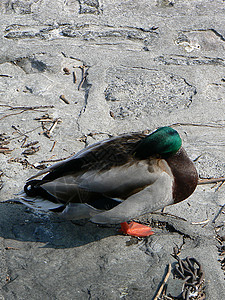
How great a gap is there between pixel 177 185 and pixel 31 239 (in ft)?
3.27

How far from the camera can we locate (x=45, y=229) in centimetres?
276

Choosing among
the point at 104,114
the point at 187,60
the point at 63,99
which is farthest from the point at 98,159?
the point at 187,60

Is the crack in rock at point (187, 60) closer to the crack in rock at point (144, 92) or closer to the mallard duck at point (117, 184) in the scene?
the crack in rock at point (144, 92)

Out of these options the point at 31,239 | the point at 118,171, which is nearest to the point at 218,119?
the point at 118,171

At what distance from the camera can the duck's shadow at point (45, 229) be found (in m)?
2.66

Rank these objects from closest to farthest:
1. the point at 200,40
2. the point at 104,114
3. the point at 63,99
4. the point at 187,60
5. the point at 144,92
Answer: the point at 104,114
the point at 63,99
the point at 144,92
the point at 187,60
the point at 200,40

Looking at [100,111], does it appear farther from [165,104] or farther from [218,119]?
[218,119]

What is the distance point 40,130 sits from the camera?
3641mm

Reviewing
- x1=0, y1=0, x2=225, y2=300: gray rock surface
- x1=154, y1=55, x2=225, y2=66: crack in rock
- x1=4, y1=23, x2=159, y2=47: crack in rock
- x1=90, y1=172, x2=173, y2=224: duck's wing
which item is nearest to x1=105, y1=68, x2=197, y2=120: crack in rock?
x1=0, y1=0, x2=225, y2=300: gray rock surface

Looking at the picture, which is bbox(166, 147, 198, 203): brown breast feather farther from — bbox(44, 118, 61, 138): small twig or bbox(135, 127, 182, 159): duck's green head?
bbox(44, 118, 61, 138): small twig

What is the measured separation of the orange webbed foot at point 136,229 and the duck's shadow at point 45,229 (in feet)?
0.25

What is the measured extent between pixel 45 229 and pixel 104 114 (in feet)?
4.65

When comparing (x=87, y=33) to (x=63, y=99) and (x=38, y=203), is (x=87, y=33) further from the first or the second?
(x=38, y=203)

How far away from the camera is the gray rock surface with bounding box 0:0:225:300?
2402 mm
